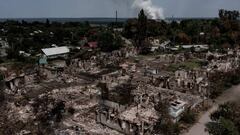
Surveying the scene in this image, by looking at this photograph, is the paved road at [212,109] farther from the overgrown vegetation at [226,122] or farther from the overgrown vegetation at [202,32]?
the overgrown vegetation at [202,32]

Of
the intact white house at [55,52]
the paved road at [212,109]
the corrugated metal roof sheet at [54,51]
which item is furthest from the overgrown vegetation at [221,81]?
the corrugated metal roof sheet at [54,51]

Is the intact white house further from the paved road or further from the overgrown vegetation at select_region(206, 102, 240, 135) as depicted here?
the overgrown vegetation at select_region(206, 102, 240, 135)

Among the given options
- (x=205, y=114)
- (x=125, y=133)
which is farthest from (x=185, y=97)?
(x=125, y=133)

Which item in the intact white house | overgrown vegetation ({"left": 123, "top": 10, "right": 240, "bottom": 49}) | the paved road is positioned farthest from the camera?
overgrown vegetation ({"left": 123, "top": 10, "right": 240, "bottom": 49})

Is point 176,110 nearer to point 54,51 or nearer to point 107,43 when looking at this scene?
point 54,51

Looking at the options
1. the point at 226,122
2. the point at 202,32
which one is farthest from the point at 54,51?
the point at 226,122

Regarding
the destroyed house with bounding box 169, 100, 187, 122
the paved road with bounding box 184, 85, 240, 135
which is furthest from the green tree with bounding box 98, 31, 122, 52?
the destroyed house with bounding box 169, 100, 187, 122

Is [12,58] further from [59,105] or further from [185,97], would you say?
[185,97]

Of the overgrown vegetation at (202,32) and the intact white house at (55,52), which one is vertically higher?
the overgrown vegetation at (202,32)

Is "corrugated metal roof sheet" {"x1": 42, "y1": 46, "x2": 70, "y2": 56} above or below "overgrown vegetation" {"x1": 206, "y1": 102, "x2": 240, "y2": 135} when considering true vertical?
above
